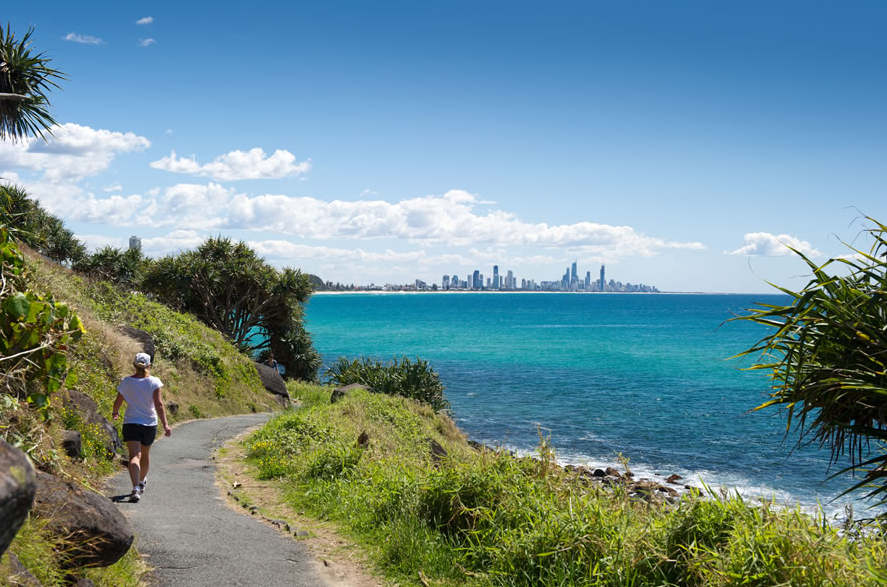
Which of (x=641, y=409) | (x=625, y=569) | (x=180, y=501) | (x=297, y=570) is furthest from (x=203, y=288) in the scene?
(x=625, y=569)

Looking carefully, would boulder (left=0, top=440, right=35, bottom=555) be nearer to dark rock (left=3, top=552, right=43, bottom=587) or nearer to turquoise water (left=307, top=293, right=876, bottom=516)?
dark rock (left=3, top=552, right=43, bottom=587)

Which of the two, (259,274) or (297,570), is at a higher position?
(259,274)

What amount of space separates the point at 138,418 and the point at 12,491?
6.07 metres

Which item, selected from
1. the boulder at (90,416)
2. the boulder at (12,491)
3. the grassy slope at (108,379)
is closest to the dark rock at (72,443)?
the grassy slope at (108,379)

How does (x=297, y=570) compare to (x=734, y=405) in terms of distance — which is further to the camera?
(x=734, y=405)

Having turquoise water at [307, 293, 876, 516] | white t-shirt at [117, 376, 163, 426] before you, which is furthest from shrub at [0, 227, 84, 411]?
turquoise water at [307, 293, 876, 516]

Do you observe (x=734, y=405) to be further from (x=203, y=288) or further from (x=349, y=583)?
(x=349, y=583)

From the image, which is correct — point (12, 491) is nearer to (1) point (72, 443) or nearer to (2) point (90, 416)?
(1) point (72, 443)

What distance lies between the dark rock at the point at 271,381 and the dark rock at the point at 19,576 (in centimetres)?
2362

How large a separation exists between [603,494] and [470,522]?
4.98 ft

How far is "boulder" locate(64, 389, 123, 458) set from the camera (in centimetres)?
975

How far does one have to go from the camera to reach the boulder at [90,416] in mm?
9748

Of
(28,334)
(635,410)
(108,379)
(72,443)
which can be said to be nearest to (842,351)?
(28,334)

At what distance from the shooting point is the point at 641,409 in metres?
36.4
